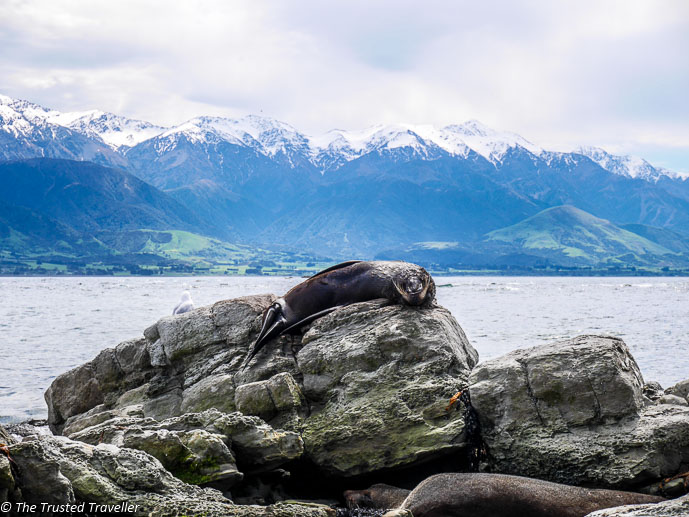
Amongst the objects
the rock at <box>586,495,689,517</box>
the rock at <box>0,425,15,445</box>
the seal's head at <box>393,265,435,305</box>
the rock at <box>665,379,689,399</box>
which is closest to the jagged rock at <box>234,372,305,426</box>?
the seal's head at <box>393,265,435,305</box>

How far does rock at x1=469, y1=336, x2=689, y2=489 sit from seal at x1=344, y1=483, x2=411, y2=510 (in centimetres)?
137

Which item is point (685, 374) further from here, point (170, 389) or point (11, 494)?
point (11, 494)

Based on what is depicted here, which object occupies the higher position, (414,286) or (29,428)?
(414,286)

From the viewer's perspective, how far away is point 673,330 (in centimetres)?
4844

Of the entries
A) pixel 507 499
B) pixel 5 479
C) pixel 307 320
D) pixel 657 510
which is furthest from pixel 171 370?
pixel 657 510

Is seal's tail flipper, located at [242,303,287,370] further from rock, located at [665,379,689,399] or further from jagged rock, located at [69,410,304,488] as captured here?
rock, located at [665,379,689,399]

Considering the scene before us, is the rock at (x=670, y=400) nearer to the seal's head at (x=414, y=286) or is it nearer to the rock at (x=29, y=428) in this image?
the seal's head at (x=414, y=286)

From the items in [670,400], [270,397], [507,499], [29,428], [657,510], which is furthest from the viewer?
[29,428]

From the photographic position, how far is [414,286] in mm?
12680

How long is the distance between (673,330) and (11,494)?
161 feet

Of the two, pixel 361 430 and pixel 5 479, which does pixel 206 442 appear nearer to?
pixel 361 430

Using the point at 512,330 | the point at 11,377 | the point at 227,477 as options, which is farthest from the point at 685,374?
the point at 11,377

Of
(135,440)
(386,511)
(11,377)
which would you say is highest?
(135,440)

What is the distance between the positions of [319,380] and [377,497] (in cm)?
236
